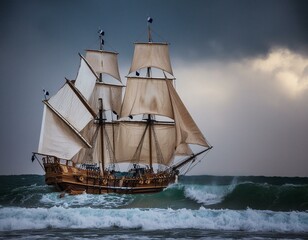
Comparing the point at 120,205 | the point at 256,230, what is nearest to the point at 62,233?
the point at 256,230

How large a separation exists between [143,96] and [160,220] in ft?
43.6

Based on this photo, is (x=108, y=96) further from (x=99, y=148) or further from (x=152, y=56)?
(x=152, y=56)

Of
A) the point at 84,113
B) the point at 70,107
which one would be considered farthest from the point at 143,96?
the point at 70,107

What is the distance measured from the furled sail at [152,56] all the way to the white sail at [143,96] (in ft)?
2.12

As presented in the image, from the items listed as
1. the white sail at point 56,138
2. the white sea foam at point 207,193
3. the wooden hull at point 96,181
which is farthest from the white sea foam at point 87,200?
the white sea foam at point 207,193

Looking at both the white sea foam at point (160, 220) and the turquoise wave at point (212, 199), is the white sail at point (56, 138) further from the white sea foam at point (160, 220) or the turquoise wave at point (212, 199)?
the white sea foam at point (160, 220)

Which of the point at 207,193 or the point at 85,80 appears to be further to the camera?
the point at 85,80

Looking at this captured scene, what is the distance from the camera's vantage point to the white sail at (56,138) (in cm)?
2081

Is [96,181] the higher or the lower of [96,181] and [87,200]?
the higher

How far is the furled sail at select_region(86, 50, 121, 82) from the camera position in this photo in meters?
26.4

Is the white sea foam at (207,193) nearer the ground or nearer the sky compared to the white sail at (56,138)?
nearer the ground

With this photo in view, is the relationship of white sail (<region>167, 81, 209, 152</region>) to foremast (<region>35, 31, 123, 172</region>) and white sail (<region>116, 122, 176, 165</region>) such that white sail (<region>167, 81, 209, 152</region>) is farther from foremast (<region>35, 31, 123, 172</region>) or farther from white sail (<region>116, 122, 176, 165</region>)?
foremast (<region>35, 31, 123, 172</region>)

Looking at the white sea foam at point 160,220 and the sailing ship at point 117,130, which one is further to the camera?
the sailing ship at point 117,130

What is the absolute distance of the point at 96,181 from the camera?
2309 cm
